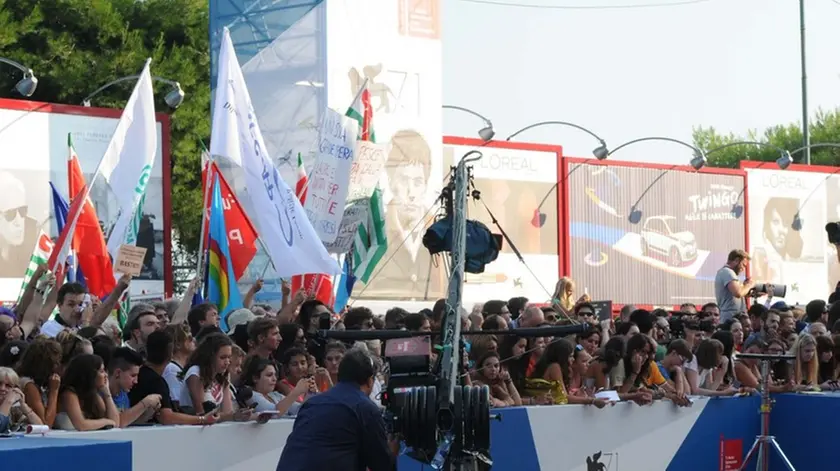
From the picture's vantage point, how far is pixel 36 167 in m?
27.3

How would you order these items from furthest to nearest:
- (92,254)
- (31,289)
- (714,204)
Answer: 1. (714,204)
2. (92,254)
3. (31,289)

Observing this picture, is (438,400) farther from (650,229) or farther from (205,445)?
(650,229)

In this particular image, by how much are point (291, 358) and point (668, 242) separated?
28.5m

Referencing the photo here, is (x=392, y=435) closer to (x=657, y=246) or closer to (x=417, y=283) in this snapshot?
(x=417, y=283)

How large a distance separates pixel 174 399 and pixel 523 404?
10.4 ft

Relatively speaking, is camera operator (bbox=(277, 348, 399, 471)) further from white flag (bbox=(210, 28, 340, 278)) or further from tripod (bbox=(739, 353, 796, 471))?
white flag (bbox=(210, 28, 340, 278))

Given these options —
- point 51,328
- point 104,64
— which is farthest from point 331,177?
point 104,64

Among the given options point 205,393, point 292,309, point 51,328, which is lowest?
point 205,393

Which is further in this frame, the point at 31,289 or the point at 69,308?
the point at 31,289

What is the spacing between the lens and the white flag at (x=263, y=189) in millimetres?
16453

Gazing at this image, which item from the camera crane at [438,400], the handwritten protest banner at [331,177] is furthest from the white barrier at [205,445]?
the handwritten protest banner at [331,177]

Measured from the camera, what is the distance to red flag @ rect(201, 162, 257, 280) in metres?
17.1

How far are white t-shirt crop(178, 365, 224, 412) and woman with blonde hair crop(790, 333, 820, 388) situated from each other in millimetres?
6479

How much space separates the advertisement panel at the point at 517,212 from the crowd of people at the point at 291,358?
50.8 ft
